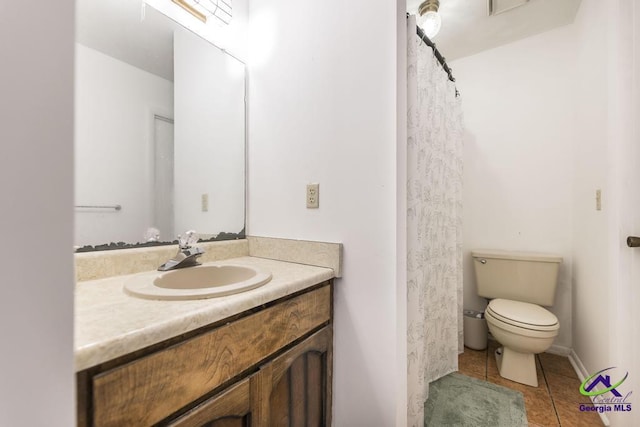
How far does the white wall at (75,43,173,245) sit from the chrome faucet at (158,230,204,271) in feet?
0.31

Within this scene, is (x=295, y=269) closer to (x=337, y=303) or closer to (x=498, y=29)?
(x=337, y=303)

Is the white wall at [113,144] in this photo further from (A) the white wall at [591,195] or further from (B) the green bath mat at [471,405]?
(A) the white wall at [591,195]

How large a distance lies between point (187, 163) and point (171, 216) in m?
0.25

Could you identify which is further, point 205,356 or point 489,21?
point 489,21

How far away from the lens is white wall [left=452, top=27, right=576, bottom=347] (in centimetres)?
192

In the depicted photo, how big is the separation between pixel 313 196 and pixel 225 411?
79 cm

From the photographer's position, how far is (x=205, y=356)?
64 cm

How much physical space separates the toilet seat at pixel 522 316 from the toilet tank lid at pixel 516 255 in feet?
1.01

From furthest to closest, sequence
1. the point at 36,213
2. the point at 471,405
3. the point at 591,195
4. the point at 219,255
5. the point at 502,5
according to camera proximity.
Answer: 1. the point at 502,5
2. the point at 591,195
3. the point at 471,405
4. the point at 219,255
5. the point at 36,213

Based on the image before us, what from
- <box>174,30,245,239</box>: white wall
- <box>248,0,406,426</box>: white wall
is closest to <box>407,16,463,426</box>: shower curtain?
<box>248,0,406,426</box>: white wall

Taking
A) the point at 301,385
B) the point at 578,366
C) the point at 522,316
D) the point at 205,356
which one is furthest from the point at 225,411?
the point at 578,366

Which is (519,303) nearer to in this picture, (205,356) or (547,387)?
(547,387)

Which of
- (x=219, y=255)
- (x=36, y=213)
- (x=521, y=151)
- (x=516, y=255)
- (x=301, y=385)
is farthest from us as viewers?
(x=521, y=151)

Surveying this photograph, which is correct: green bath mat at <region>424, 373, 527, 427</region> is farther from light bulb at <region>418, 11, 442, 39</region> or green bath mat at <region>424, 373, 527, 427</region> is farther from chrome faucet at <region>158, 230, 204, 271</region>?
light bulb at <region>418, 11, 442, 39</region>
